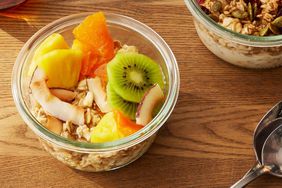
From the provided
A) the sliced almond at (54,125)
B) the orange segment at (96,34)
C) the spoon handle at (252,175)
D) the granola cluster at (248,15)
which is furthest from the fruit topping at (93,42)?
the spoon handle at (252,175)

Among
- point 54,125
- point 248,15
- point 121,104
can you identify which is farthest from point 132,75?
point 248,15

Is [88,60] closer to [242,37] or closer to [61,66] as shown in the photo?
[61,66]

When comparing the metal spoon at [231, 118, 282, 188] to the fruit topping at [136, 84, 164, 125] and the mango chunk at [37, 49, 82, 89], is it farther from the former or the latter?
the mango chunk at [37, 49, 82, 89]

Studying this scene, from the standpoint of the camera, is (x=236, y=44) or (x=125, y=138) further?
(x=236, y=44)

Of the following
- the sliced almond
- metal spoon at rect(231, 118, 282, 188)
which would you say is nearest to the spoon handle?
metal spoon at rect(231, 118, 282, 188)

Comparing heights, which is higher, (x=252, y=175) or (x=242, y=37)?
(x=242, y=37)

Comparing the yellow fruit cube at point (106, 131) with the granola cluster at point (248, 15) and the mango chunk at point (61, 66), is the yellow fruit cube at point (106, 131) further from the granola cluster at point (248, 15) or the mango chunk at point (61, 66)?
the granola cluster at point (248, 15)
